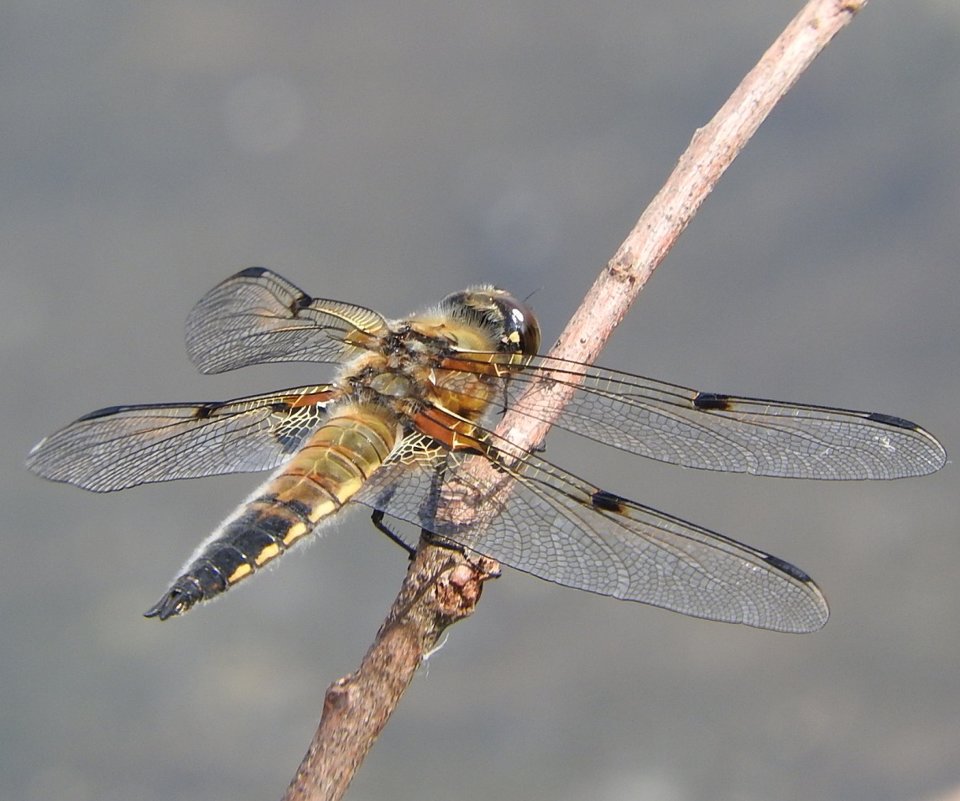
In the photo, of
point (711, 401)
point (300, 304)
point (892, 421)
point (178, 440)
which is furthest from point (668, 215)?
point (178, 440)

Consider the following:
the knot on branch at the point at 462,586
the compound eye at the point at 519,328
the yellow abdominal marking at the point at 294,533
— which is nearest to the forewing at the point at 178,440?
the yellow abdominal marking at the point at 294,533

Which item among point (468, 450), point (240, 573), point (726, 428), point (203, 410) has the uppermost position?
point (726, 428)

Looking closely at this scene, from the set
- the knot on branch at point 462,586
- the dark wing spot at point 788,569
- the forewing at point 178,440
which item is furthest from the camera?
the forewing at point 178,440

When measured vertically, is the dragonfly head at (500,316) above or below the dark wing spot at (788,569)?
above

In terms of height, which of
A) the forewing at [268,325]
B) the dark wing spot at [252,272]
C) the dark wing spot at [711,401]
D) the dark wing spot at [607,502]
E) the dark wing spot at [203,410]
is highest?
the dark wing spot at [711,401]

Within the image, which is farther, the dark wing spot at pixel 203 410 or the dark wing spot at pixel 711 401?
the dark wing spot at pixel 203 410

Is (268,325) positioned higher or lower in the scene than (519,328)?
lower

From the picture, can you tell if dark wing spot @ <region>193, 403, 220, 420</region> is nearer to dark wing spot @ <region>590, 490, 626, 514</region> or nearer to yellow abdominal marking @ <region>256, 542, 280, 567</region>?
yellow abdominal marking @ <region>256, 542, 280, 567</region>

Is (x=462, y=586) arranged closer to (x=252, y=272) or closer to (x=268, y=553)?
(x=268, y=553)

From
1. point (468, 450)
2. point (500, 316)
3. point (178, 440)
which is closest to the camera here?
point (468, 450)

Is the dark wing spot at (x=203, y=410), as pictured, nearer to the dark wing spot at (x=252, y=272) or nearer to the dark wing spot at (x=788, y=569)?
the dark wing spot at (x=252, y=272)
